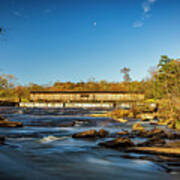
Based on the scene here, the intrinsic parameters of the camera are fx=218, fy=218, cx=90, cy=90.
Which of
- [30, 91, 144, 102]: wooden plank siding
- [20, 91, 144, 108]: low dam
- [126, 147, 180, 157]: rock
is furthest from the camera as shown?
[30, 91, 144, 102]: wooden plank siding

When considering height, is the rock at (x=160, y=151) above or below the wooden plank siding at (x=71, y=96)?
below

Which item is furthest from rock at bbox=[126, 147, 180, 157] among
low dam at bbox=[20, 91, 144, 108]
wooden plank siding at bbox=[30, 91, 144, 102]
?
wooden plank siding at bbox=[30, 91, 144, 102]

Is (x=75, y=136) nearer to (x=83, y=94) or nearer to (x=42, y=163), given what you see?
(x=42, y=163)

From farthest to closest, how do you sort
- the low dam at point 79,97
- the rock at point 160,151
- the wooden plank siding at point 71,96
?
the wooden plank siding at point 71,96
the low dam at point 79,97
the rock at point 160,151

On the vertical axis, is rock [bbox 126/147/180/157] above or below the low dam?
below

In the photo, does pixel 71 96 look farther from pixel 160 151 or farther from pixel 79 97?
pixel 160 151

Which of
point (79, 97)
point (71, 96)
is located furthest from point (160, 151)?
point (71, 96)

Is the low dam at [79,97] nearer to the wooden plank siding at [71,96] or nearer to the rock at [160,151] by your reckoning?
the wooden plank siding at [71,96]

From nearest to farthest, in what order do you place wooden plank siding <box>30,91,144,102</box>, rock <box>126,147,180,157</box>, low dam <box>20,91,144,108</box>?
rock <box>126,147,180,157</box>
low dam <box>20,91,144,108</box>
wooden plank siding <box>30,91,144,102</box>

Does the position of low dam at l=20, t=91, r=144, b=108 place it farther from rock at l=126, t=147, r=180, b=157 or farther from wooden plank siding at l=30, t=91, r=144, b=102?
rock at l=126, t=147, r=180, b=157

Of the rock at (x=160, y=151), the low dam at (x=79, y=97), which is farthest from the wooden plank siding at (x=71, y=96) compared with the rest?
the rock at (x=160, y=151)

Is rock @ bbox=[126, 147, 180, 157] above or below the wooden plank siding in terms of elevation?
below

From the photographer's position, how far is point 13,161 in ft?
15.3

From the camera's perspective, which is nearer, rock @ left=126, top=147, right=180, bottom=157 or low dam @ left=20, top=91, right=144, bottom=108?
rock @ left=126, top=147, right=180, bottom=157
